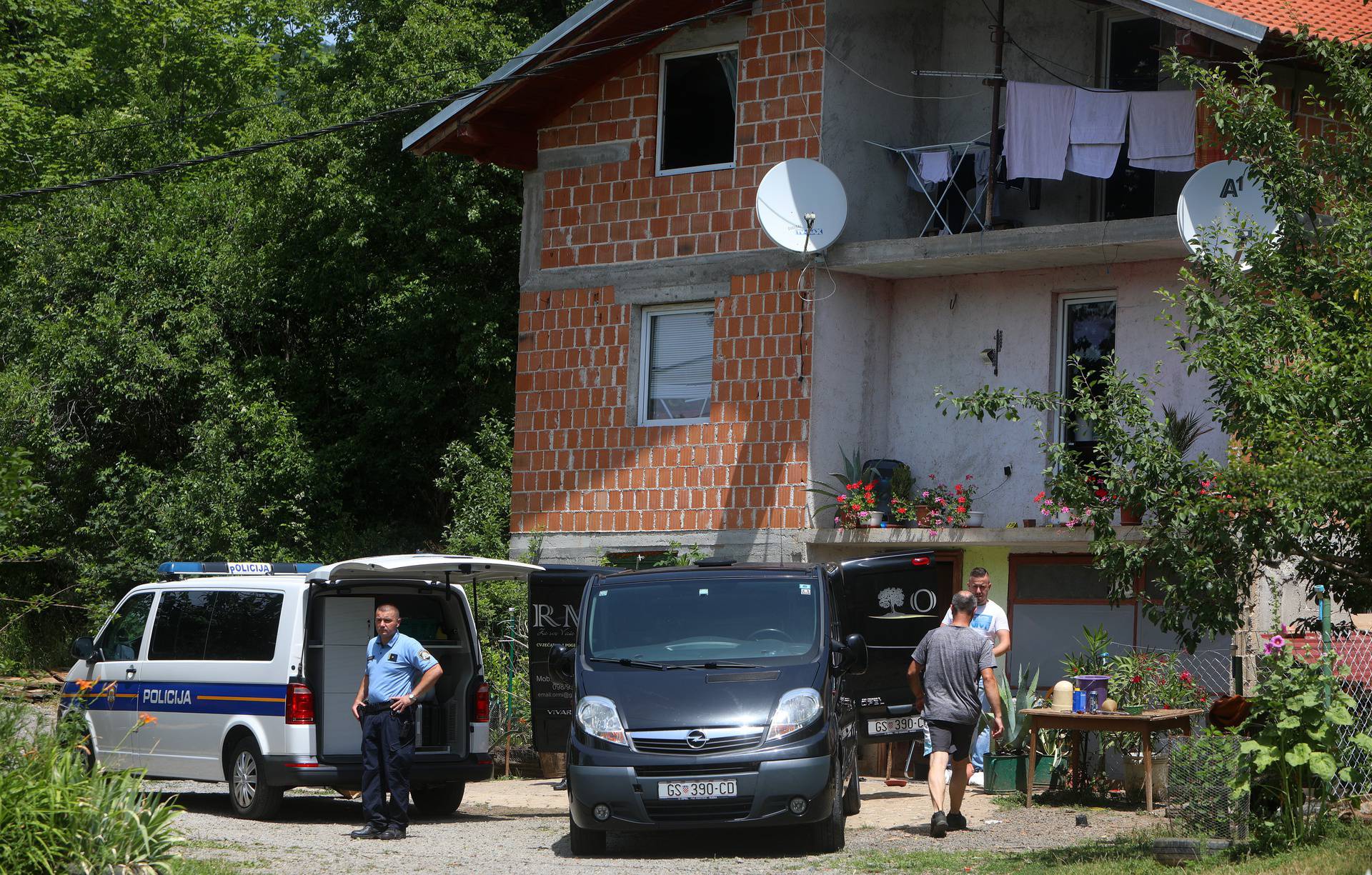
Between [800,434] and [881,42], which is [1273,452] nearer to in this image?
[800,434]

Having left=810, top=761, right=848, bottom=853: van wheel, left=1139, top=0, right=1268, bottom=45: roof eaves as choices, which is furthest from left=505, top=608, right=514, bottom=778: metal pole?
left=1139, top=0, right=1268, bottom=45: roof eaves

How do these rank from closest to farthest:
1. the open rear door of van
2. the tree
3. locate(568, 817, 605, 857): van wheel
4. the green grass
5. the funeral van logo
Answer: the green grass < the tree < locate(568, 817, 605, 857): van wheel < the open rear door of van < the funeral van logo

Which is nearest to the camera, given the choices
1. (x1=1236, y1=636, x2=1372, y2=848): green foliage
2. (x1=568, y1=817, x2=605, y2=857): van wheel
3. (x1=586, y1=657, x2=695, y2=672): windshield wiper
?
(x1=1236, y1=636, x2=1372, y2=848): green foliage

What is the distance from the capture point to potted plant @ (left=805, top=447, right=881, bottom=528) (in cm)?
1831

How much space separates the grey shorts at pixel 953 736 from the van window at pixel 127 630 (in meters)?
6.76

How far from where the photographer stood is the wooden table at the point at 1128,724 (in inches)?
526

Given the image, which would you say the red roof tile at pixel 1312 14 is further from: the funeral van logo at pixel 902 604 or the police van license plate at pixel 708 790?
the police van license plate at pixel 708 790

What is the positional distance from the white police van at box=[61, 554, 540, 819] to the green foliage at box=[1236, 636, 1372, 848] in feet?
20.0

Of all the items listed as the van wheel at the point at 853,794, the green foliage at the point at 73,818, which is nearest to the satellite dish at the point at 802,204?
the van wheel at the point at 853,794

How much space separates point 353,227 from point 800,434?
10003 millimetres

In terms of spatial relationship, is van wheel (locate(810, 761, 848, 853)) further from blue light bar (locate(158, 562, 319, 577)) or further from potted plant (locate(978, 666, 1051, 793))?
blue light bar (locate(158, 562, 319, 577))

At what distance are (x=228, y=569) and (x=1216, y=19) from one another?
1004 cm

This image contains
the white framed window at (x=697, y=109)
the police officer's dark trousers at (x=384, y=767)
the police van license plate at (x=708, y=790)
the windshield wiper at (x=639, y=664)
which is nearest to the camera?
the police van license plate at (x=708, y=790)

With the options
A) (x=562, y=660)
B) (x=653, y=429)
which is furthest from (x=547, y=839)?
(x=653, y=429)
